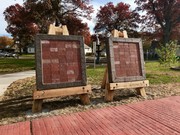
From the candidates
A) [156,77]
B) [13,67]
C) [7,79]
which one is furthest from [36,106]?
[13,67]

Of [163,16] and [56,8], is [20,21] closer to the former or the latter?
[56,8]

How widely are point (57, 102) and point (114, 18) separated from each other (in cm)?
2863

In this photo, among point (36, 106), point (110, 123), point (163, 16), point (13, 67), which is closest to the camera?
point (110, 123)

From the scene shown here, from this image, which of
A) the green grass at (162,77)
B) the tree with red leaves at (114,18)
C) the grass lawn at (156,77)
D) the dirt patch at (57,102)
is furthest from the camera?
the tree with red leaves at (114,18)

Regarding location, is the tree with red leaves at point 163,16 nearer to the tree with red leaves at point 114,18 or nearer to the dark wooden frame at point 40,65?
the tree with red leaves at point 114,18

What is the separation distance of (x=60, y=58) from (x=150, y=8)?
79.4 feet

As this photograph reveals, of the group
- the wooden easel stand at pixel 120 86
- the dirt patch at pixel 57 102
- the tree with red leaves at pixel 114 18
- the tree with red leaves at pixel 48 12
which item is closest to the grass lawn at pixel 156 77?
the dirt patch at pixel 57 102

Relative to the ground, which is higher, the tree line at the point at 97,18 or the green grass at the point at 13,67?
the tree line at the point at 97,18

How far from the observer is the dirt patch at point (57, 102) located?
4.45m

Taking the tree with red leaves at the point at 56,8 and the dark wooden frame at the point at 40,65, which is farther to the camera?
the tree with red leaves at the point at 56,8

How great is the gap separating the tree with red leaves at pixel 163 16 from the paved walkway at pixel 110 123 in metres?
23.4

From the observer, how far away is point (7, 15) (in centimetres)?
2952

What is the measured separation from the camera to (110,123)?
3.87 metres

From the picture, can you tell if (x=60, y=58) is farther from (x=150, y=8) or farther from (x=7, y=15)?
(x=7, y=15)
